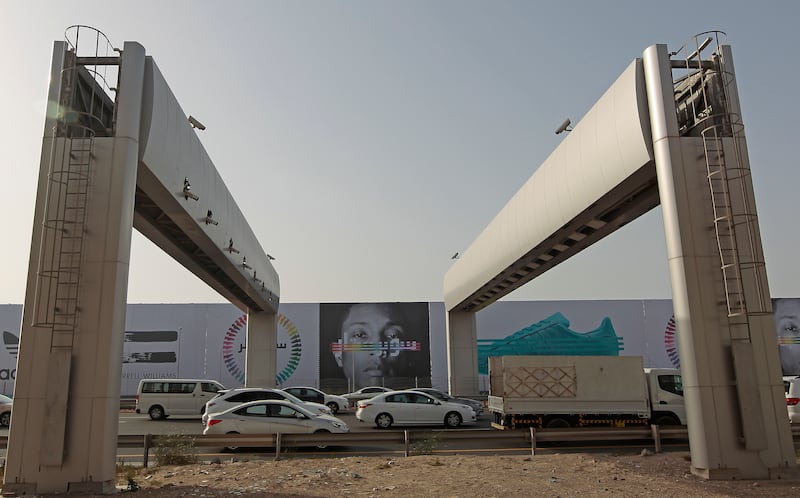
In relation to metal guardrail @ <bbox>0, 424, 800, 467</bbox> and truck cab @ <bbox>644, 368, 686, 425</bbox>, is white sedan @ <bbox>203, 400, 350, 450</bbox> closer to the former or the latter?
metal guardrail @ <bbox>0, 424, 800, 467</bbox>

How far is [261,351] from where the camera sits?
38.3 meters

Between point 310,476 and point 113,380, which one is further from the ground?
point 113,380

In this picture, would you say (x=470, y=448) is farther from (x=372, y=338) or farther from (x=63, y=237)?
(x=372, y=338)

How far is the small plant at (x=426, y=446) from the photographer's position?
14984mm

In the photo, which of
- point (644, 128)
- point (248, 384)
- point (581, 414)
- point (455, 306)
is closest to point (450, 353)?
point (455, 306)

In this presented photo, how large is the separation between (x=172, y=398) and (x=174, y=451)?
1529cm

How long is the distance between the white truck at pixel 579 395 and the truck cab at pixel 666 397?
Answer: 3 cm

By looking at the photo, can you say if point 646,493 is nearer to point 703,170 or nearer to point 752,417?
point 752,417

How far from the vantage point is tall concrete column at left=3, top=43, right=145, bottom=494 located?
35.6 ft

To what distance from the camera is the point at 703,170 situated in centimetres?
1291

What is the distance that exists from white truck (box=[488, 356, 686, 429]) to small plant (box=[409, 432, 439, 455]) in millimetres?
4468

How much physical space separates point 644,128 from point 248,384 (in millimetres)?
29594

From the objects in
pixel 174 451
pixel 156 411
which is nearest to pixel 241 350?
pixel 156 411

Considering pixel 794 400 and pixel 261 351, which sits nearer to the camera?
pixel 794 400
